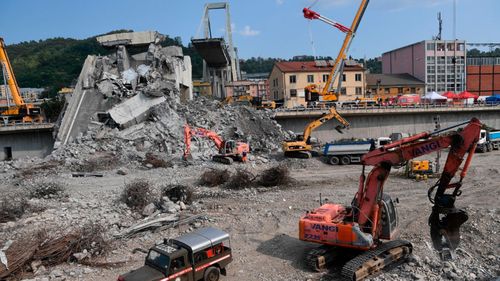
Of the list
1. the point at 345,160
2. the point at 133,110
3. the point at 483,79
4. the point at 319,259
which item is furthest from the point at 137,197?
the point at 483,79

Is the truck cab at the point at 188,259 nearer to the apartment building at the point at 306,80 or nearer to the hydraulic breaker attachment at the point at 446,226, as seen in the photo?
the hydraulic breaker attachment at the point at 446,226

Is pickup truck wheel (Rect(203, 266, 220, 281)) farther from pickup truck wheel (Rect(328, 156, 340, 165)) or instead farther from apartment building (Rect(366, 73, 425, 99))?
apartment building (Rect(366, 73, 425, 99))

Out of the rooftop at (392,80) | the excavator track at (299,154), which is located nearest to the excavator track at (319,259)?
the excavator track at (299,154)

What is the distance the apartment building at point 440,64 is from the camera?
61.8m

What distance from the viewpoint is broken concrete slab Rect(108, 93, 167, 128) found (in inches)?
1300

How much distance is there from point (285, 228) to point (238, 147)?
13.7m

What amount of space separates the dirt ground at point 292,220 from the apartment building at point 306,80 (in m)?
29.3

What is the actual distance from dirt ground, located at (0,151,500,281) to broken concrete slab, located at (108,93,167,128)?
367 inches

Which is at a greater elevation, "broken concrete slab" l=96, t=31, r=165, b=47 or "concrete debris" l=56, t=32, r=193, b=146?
"broken concrete slab" l=96, t=31, r=165, b=47

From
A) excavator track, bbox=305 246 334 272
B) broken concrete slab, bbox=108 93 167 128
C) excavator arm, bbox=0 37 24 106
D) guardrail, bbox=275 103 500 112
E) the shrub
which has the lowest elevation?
excavator track, bbox=305 246 334 272

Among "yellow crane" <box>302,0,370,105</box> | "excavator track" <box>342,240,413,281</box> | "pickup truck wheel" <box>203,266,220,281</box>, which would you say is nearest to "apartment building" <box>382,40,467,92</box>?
"yellow crane" <box>302,0,370,105</box>

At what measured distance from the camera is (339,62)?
3944cm

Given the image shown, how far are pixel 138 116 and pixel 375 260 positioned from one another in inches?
1096

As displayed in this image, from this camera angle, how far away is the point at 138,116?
111ft
